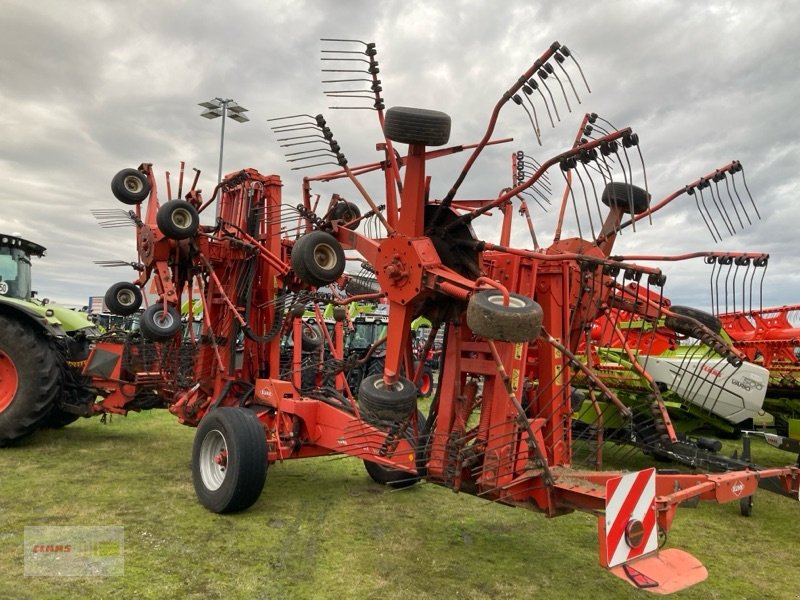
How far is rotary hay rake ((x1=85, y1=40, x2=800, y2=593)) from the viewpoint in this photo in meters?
3.08

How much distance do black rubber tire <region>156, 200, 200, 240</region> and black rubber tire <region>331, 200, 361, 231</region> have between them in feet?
4.75

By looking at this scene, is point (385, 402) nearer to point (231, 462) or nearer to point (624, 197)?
point (231, 462)

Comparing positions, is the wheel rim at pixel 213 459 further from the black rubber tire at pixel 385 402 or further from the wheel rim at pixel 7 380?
the wheel rim at pixel 7 380

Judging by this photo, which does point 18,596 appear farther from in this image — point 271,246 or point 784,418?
point 784,418

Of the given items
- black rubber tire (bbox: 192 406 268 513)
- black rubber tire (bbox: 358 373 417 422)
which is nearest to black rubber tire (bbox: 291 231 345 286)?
black rubber tire (bbox: 358 373 417 422)

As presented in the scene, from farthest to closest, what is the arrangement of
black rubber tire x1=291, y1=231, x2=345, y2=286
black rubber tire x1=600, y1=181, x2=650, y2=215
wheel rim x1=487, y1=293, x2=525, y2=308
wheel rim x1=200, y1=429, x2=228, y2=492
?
1. wheel rim x1=200, y1=429, x2=228, y2=492
2. black rubber tire x1=600, y1=181, x2=650, y2=215
3. black rubber tire x1=291, y1=231, x2=345, y2=286
4. wheel rim x1=487, y1=293, x2=525, y2=308

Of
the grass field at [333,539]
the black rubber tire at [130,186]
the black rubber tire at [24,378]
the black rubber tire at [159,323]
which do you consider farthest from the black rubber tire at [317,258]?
the black rubber tire at [24,378]

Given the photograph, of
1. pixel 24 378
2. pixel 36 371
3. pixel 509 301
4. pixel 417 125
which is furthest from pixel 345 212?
pixel 24 378

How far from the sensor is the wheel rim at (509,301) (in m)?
2.91

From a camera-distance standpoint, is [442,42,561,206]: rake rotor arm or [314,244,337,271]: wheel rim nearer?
[442,42,561,206]: rake rotor arm

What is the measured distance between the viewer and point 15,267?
7.93m

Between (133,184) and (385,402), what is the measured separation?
445 cm

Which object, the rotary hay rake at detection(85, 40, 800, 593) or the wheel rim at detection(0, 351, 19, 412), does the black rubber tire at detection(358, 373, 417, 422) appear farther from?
the wheel rim at detection(0, 351, 19, 412)

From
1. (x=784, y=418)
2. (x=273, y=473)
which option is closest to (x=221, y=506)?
(x=273, y=473)
